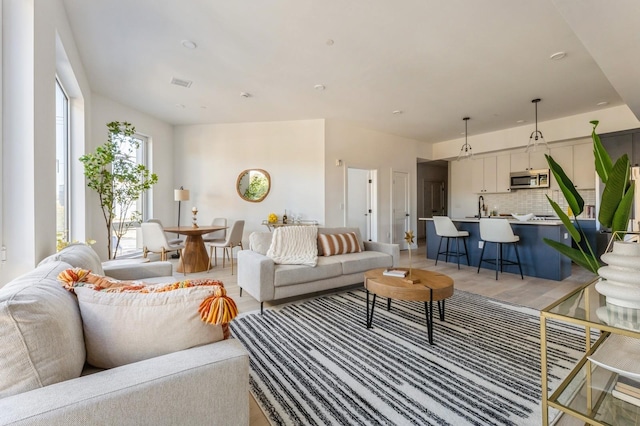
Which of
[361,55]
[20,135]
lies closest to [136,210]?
[20,135]

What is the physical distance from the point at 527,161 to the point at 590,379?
6434 mm

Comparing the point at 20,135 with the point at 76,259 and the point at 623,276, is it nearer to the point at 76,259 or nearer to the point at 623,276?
the point at 76,259

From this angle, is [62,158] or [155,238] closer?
[62,158]

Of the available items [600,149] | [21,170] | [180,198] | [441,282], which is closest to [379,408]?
[441,282]

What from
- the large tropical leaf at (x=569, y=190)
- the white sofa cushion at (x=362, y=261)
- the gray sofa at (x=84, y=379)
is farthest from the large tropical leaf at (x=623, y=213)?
the white sofa cushion at (x=362, y=261)

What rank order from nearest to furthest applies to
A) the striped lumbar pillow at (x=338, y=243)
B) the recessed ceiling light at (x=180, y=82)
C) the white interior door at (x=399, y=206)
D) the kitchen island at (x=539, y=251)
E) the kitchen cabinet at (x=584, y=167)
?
1. the striped lumbar pillow at (x=338, y=243)
2. the recessed ceiling light at (x=180, y=82)
3. the kitchen island at (x=539, y=251)
4. the kitchen cabinet at (x=584, y=167)
5. the white interior door at (x=399, y=206)

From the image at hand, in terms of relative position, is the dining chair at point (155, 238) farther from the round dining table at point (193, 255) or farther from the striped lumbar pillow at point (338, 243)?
the striped lumbar pillow at point (338, 243)

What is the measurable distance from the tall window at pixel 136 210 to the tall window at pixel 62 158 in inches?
46.2

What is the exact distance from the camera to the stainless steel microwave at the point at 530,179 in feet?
19.6

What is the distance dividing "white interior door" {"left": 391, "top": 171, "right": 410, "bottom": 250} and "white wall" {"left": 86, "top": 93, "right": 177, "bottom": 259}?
490 centimetres

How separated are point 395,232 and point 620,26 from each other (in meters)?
5.20

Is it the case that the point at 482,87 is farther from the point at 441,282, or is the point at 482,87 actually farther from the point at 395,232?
the point at 395,232

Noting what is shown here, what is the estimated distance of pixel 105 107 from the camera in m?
Answer: 4.46

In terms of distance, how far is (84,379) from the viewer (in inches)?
33.6
